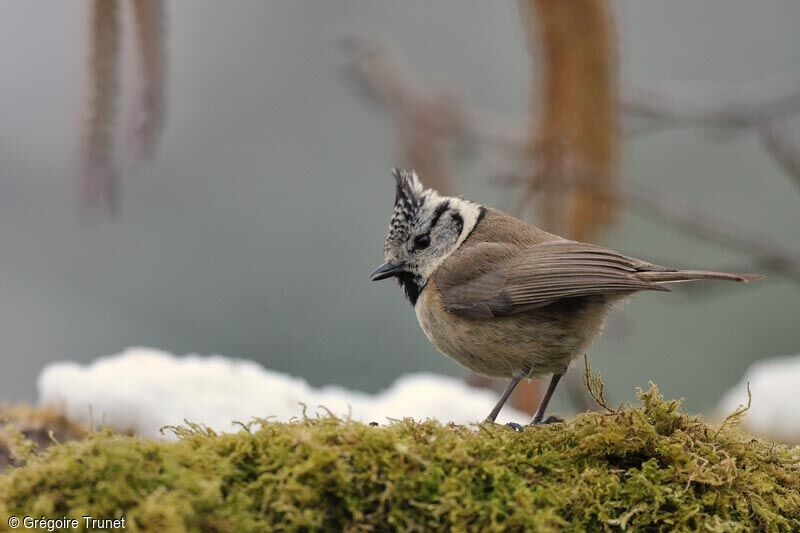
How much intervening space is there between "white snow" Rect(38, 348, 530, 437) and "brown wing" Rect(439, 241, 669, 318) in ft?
1.98

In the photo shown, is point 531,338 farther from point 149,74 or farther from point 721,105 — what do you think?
point 721,105

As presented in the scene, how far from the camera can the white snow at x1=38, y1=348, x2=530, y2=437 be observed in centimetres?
321

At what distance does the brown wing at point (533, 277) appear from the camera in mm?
3080

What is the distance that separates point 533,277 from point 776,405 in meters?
1.62

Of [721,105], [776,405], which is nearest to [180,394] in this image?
[776,405]

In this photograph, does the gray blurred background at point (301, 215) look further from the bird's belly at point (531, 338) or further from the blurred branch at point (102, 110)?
the blurred branch at point (102, 110)

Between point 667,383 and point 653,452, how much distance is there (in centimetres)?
648

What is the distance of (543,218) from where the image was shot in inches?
149

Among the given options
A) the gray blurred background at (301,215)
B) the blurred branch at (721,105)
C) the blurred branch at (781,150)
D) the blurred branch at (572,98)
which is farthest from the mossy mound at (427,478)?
the gray blurred background at (301,215)

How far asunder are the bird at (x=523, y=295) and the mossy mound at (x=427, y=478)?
2.54 ft

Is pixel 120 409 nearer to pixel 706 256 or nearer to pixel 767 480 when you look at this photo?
pixel 767 480

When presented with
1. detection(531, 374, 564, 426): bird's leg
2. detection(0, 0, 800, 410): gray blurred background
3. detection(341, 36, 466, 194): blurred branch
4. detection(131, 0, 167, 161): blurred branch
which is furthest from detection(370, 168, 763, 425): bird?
detection(0, 0, 800, 410): gray blurred background

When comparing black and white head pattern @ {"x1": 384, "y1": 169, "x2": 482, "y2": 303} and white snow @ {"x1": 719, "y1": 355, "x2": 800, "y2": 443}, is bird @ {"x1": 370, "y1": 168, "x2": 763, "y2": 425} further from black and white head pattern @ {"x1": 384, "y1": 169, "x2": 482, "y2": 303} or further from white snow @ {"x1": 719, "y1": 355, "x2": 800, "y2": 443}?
white snow @ {"x1": 719, "y1": 355, "x2": 800, "y2": 443}

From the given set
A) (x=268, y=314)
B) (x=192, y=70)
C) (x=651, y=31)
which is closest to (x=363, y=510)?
(x=268, y=314)
